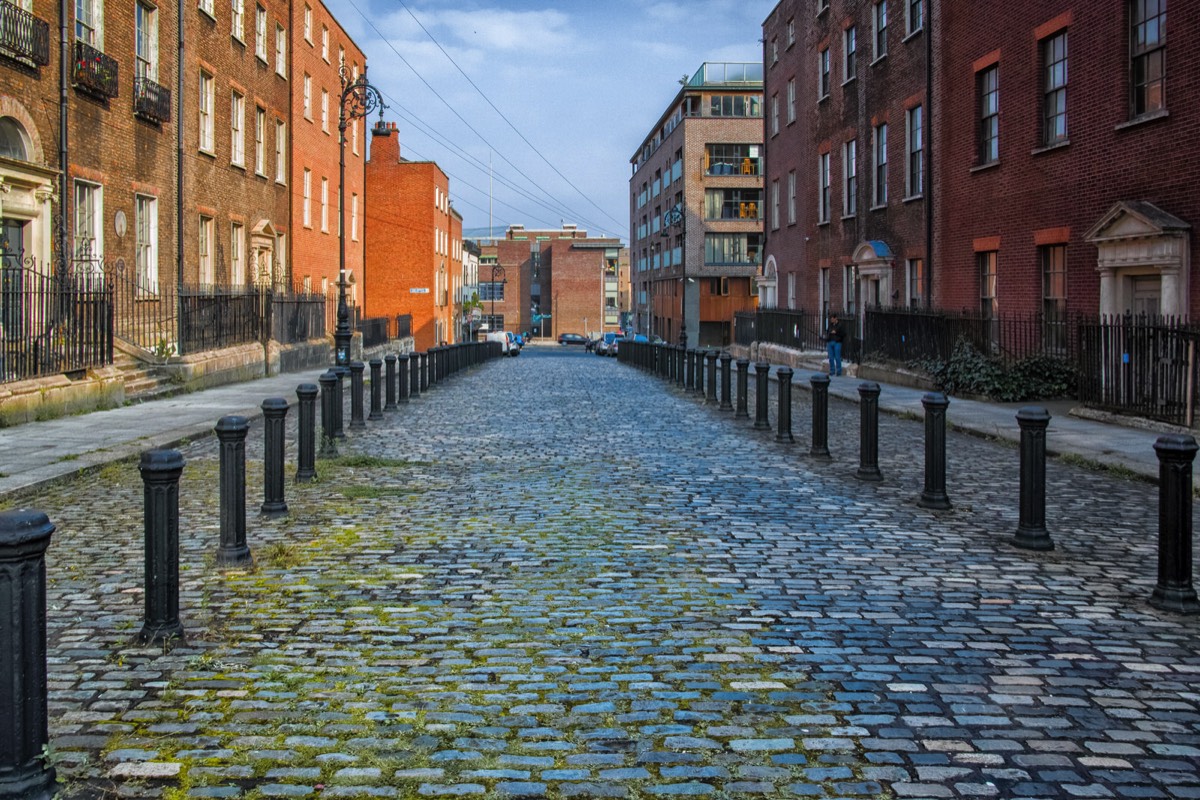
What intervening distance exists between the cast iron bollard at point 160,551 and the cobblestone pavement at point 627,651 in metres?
0.18

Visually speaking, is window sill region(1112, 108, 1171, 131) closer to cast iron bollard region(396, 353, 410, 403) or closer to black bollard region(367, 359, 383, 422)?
black bollard region(367, 359, 383, 422)

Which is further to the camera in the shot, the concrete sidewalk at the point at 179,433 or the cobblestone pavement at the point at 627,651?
the concrete sidewalk at the point at 179,433

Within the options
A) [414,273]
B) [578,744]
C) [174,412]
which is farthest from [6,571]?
[414,273]

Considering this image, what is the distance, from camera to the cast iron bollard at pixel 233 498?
6941mm

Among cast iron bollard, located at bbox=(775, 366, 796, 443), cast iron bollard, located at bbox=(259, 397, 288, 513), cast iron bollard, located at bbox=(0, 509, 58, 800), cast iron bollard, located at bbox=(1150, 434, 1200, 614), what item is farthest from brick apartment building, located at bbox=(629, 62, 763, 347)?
cast iron bollard, located at bbox=(0, 509, 58, 800)

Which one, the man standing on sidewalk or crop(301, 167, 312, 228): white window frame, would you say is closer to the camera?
the man standing on sidewalk

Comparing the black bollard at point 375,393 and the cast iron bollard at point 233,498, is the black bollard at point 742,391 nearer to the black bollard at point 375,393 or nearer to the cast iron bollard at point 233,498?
the black bollard at point 375,393

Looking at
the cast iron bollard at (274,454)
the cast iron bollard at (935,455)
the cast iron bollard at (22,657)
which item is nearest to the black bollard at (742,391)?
the cast iron bollard at (935,455)

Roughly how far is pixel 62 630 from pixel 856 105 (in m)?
29.8

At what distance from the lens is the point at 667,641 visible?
538 cm

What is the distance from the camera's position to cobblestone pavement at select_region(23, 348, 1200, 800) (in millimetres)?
3859

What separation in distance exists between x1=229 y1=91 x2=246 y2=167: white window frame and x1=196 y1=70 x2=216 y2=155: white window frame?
1.58 meters

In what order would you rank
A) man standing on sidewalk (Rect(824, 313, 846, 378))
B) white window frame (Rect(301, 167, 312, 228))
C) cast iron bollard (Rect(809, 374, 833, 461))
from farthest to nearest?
white window frame (Rect(301, 167, 312, 228)) → man standing on sidewalk (Rect(824, 313, 846, 378)) → cast iron bollard (Rect(809, 374, 833, 461))

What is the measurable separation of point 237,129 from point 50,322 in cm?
1506
